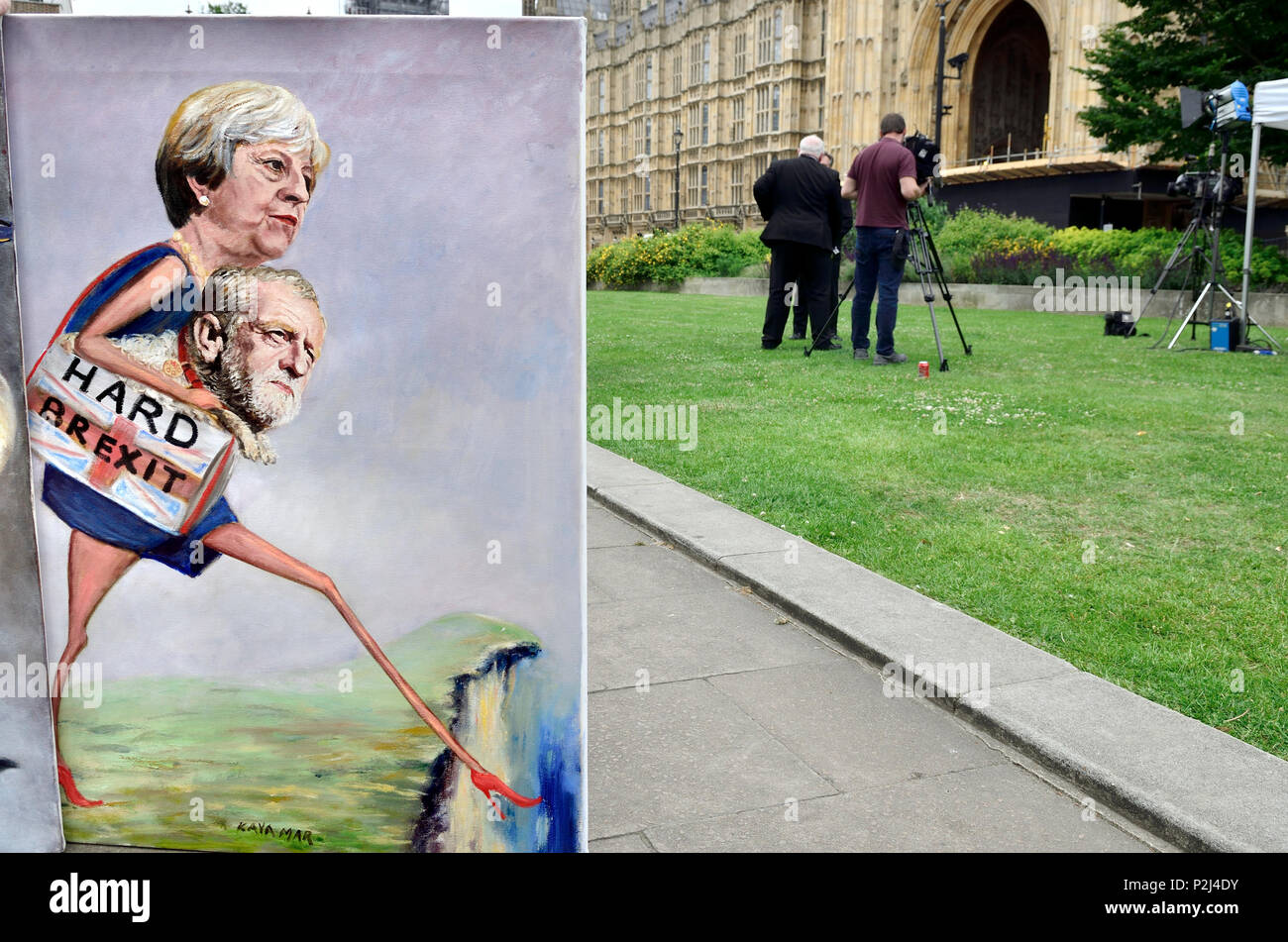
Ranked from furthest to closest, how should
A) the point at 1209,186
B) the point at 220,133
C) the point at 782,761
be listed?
1. the point at 1209,186
2. the point at 782,761
3. the point at 220,133

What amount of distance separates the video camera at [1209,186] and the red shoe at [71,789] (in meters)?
13.7

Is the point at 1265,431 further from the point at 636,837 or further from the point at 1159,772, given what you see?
the point at 636,837

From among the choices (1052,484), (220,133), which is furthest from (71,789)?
(1052,484)

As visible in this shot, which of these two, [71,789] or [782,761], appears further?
[782,761]

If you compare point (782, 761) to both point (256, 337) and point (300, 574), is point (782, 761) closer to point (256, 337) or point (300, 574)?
point (300, 574)

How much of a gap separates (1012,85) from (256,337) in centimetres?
5079

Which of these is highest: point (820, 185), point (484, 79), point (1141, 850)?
point (820, 185)

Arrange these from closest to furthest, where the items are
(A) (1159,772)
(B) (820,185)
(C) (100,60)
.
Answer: (C) (100,60)
(A) (1159,772)
(B) (820,185)

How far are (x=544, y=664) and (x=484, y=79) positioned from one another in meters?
1.02

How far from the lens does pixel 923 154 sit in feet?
34.2

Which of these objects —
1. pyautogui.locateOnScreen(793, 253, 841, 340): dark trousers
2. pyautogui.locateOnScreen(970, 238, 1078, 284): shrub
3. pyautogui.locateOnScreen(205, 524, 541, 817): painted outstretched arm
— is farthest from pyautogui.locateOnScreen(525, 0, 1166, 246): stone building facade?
pyautogui.locateOnScreen(205, 524, 541, 817): painted outstretched arm

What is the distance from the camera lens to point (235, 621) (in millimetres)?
1939

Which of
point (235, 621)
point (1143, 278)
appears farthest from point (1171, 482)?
point (1143, 278)

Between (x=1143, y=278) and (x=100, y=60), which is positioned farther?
(x=1143, y=278)
